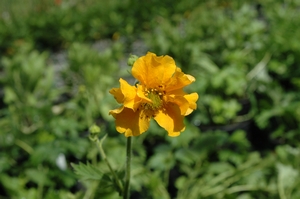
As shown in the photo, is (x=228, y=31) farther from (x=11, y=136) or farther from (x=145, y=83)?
(x=145, y=83)

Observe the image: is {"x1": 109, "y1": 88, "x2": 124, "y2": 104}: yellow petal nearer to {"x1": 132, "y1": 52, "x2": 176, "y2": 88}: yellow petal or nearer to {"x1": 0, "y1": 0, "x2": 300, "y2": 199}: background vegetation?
{"x1": 132, "y1": 52, "x2": 176, "y2": 88}: yellow petal

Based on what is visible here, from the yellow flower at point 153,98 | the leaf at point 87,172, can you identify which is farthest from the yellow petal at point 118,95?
the leaf at point 87,172

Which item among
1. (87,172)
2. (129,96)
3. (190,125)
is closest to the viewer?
(129,96)

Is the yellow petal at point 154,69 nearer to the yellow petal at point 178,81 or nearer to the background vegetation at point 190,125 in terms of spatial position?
the yellow petal at point 178,81

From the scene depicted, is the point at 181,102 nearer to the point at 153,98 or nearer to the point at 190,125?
the point at 153,98

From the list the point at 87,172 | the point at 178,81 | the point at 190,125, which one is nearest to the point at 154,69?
the point at 178,81

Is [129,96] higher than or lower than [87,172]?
higher

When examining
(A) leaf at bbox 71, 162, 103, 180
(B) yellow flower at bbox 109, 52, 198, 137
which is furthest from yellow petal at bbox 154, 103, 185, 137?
(A) leaf at bbox 71, 162, 103, 180
